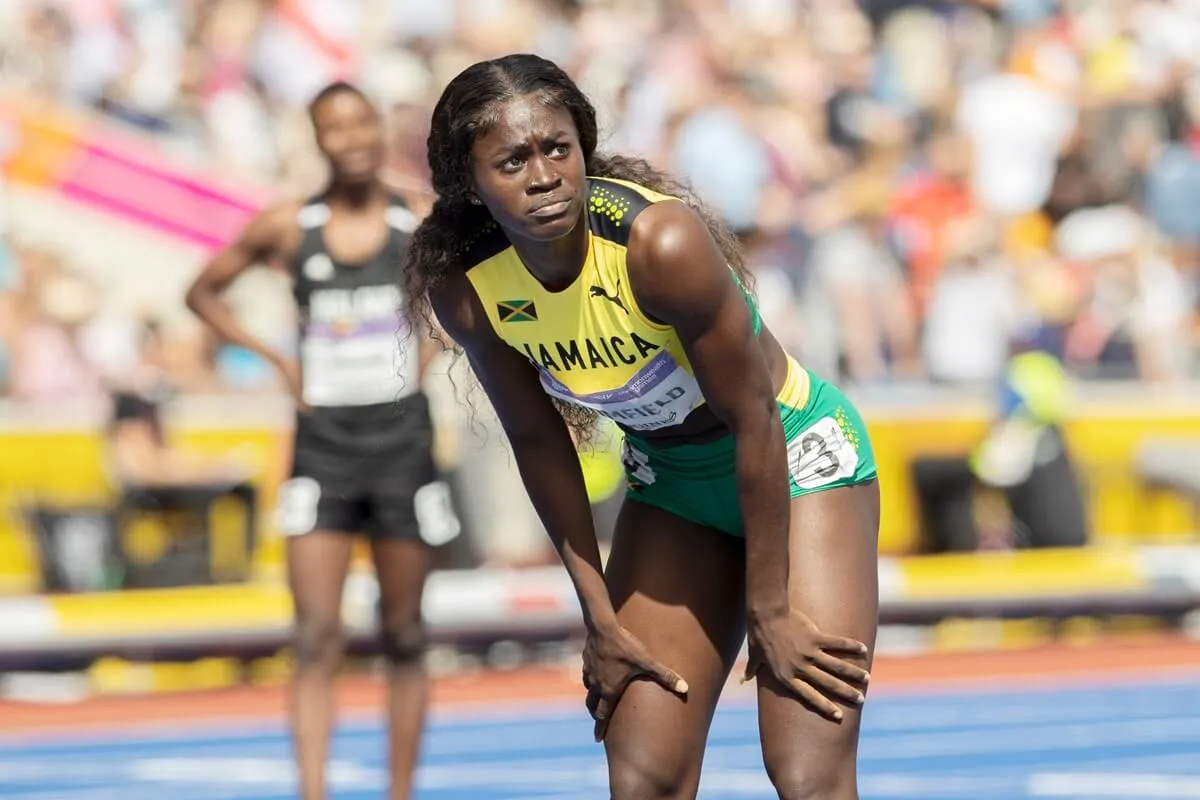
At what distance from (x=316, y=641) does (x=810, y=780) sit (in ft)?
11.2

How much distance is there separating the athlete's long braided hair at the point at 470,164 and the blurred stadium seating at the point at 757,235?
693 cm

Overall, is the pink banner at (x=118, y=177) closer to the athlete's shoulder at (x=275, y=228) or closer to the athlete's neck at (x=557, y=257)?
the athlete's shoulder at (x=275, y=228)

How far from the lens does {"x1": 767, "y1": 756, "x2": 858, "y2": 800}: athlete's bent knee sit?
16.4 feet

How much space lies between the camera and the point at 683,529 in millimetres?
5484

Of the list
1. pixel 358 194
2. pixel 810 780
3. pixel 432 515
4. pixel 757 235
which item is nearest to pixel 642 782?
pixel 810 780

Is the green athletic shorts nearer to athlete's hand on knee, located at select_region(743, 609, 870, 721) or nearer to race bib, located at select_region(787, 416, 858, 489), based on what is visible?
race bib, located at select_region(787, 416, 858, 489)

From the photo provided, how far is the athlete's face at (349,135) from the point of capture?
8188mm

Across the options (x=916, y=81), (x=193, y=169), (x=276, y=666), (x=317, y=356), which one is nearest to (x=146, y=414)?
(x=276, y=666)

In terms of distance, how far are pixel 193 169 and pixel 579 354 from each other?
36.5ft

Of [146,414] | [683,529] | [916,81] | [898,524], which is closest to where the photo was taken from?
[683,529]

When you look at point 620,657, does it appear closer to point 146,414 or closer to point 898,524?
point 146,414

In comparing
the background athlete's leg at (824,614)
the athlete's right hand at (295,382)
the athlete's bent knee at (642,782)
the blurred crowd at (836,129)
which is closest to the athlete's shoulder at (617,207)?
the background athlete's leg at (824,614)

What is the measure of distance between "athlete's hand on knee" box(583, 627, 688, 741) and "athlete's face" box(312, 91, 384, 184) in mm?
3278

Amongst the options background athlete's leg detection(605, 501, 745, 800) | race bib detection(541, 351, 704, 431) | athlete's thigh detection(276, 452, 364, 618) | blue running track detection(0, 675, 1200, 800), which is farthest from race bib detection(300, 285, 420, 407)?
race bib detection(541, 351, 704, 431)
